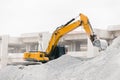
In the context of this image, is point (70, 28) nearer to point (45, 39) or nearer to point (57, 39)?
point (57, 39)

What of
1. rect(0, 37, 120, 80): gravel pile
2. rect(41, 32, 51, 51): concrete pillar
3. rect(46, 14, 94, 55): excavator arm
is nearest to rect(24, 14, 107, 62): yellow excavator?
rect(46, 14, 94, 55): excavator arm

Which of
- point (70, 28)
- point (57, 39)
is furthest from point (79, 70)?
point (57, 39)

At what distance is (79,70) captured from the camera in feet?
36.0

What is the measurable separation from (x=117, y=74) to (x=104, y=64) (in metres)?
1.19

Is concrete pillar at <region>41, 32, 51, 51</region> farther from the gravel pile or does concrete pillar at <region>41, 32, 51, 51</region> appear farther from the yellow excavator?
the gravel pile

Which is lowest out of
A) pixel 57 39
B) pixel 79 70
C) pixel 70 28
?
pixel 79 70

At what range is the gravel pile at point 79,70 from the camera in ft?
32.0

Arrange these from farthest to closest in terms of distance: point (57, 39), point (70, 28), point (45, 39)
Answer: point (45, 39)
point (57, 39)
point (70, 28)

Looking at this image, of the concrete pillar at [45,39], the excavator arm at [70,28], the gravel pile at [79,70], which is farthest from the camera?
the concrete pillar at [45,39]

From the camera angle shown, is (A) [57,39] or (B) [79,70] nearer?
(B) [79,70]

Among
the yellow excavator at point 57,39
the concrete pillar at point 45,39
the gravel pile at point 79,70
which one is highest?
the concrete pillar at point 45,39

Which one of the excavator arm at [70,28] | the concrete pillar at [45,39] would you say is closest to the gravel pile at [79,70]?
the excavator arm at [70,28]

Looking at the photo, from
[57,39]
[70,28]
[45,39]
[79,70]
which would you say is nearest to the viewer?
[79,70]

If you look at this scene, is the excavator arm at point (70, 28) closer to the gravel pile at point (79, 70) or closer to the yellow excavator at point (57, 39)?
the yellow excavator at point (57, 39)
